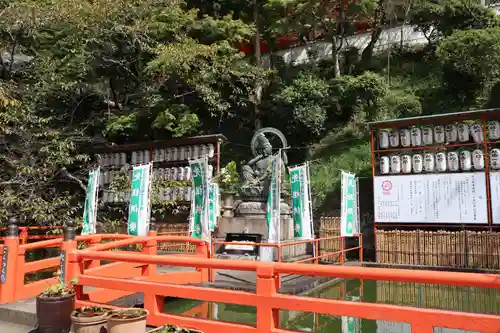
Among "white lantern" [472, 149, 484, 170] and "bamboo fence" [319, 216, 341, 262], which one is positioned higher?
"white lantern" [472, 149, 484, 170]

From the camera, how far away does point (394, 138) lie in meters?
14.3

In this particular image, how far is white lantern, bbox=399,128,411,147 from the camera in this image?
13961 mm

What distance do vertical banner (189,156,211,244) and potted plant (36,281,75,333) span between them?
737 cm

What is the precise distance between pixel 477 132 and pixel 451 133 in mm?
741

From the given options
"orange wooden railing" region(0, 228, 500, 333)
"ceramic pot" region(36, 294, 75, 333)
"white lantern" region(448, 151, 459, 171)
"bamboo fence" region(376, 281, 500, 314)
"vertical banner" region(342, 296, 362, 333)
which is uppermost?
"white lantern" region(448, 151, 459, 171)

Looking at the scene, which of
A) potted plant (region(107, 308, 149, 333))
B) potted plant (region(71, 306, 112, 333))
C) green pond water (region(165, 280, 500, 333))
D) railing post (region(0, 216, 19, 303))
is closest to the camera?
potted plant (region(107, 308, 149, 333))

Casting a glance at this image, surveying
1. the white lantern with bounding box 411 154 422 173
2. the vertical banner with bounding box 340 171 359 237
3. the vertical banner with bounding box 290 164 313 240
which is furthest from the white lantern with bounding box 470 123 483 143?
the vertical banner with bounding box 290 164 313 240

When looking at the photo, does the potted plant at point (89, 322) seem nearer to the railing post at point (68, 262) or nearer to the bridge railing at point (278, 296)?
the bridge railing at point (278, 296)

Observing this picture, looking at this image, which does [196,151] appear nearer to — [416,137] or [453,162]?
[416,137]

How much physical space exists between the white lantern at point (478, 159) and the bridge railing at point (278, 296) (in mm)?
10173

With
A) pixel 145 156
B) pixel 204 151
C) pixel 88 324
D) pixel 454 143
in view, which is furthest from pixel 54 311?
pixel 145 156

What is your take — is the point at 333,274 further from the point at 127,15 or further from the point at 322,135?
the point at 322,135

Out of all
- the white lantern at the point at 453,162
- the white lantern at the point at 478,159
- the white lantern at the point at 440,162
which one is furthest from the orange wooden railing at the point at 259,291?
the white lantern at the point at 478,159

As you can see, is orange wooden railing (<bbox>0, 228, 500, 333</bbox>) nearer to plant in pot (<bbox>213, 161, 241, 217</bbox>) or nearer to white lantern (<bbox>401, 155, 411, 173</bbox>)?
plant in pot (<bbox>213, 161, 241, 217</bbox>)
